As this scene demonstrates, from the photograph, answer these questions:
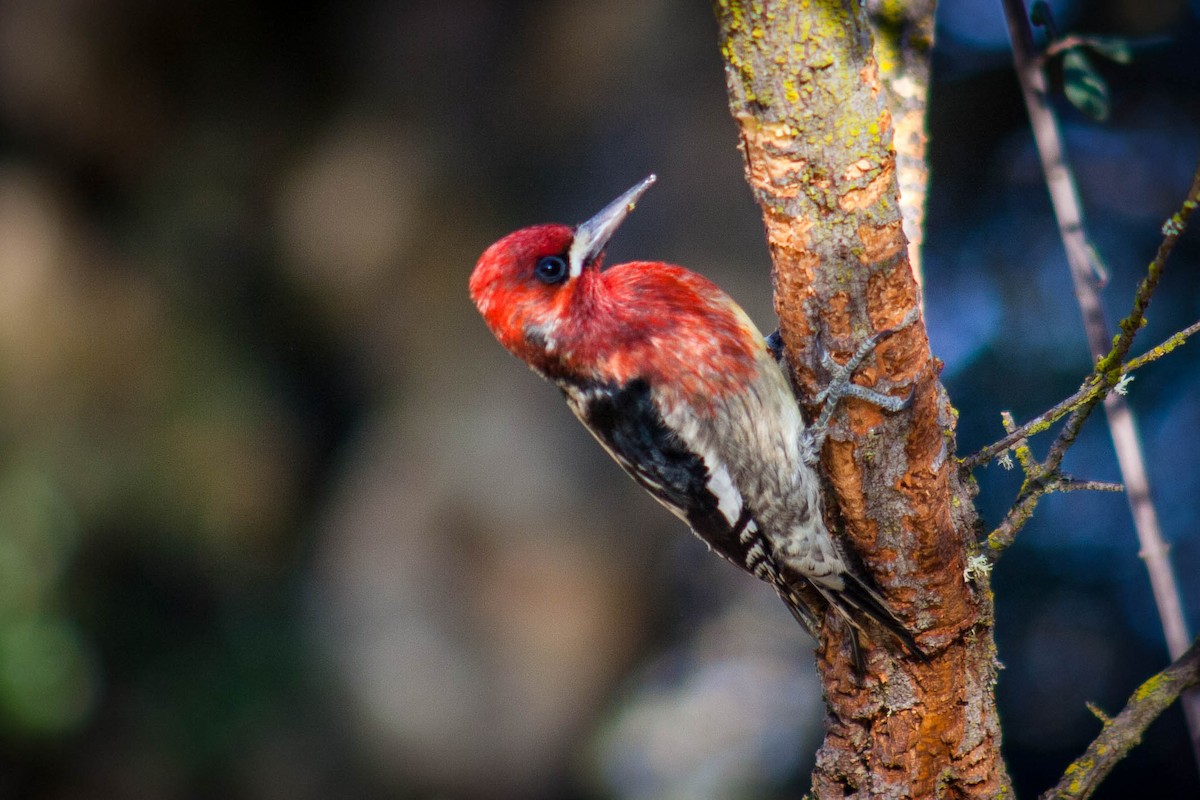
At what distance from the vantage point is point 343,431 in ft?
13.6

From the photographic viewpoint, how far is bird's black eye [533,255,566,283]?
1815 mm

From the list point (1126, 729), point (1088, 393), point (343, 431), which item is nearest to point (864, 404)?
point (1088, 393)

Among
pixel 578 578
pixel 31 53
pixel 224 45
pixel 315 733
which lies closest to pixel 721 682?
pixel 578 578

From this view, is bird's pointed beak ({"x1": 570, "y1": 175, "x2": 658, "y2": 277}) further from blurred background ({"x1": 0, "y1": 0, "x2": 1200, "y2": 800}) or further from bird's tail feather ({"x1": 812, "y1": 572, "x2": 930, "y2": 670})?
blurred background ({"x1": 0, "y1": 0, "x2": 1200, "y2": 800})

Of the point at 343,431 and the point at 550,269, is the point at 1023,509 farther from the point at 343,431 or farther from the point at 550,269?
the point at 343,431

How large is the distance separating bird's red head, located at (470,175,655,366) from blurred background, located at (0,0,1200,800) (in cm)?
168

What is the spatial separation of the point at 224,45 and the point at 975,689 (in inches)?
145

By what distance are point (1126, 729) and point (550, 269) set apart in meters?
1.21

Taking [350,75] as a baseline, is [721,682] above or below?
below

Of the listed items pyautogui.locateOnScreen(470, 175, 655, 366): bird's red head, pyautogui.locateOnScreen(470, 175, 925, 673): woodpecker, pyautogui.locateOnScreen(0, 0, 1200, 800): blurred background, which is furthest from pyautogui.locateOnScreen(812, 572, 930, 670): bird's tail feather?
pyautogui.locateOnScreen(0, 0, 1200, 800): blurred background

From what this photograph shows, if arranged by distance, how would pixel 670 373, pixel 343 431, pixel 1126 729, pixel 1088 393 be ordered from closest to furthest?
1. pixel 1088 393
2. pixel 1126 729
3. pixel 670 373
4. pixel 343 431

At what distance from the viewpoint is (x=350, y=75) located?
3900 millimetres


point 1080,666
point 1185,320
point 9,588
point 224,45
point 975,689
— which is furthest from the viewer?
point 224,45

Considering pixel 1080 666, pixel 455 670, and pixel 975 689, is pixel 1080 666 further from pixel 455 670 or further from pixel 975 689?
pixel 455 670
